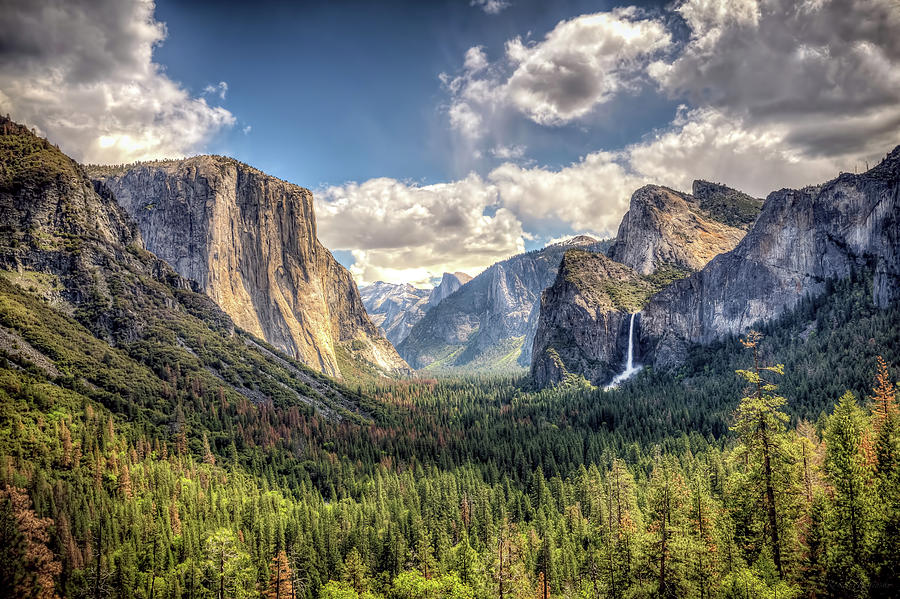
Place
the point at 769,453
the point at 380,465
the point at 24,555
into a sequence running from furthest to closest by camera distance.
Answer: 1. the point at 380,465
2. the point at 24,555
3. the point at 769,453

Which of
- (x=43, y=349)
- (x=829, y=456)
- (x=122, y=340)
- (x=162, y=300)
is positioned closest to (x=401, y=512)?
(x=829, y=456)

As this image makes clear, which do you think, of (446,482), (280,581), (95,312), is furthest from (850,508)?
(95,312)

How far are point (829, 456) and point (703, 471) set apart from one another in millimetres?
56137

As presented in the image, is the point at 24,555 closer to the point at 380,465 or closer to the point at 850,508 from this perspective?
the point at 380,465

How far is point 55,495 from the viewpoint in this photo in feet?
248

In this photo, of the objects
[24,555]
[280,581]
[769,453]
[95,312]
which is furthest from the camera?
[95,312]

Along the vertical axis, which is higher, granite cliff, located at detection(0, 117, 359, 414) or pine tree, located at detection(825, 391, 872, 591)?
granite cliff, located at detection(0, 117, 359, 414)

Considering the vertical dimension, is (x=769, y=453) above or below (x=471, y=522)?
above

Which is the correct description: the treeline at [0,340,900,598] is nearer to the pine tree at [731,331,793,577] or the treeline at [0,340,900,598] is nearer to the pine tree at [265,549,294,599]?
the pine tree at [731,331,793,577]

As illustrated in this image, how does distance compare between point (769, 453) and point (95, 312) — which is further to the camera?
point (95, 312)

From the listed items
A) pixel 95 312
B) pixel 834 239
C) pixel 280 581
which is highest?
pixel 834 239

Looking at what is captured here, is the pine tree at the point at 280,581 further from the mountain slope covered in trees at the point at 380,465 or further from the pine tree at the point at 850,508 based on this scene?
the pine tree at the point at 850,508

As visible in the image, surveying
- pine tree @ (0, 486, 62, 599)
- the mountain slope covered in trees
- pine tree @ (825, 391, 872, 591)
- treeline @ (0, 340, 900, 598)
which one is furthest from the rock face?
pine tree @ (0, 486, 62, 599)

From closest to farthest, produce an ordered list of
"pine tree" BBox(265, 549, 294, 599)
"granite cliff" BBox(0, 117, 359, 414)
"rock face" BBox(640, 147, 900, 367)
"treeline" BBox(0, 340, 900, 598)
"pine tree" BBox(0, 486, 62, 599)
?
"treeline" BBox(0, 340, 900, 598), "pine tree" BBox(265, 549, 294, 599), "pine tree" BBox(0, 486, 62, 599), "granite cliff" BBox(0, 117, 359, 414), "rock face" BBox(640, 147, 900, 367)
